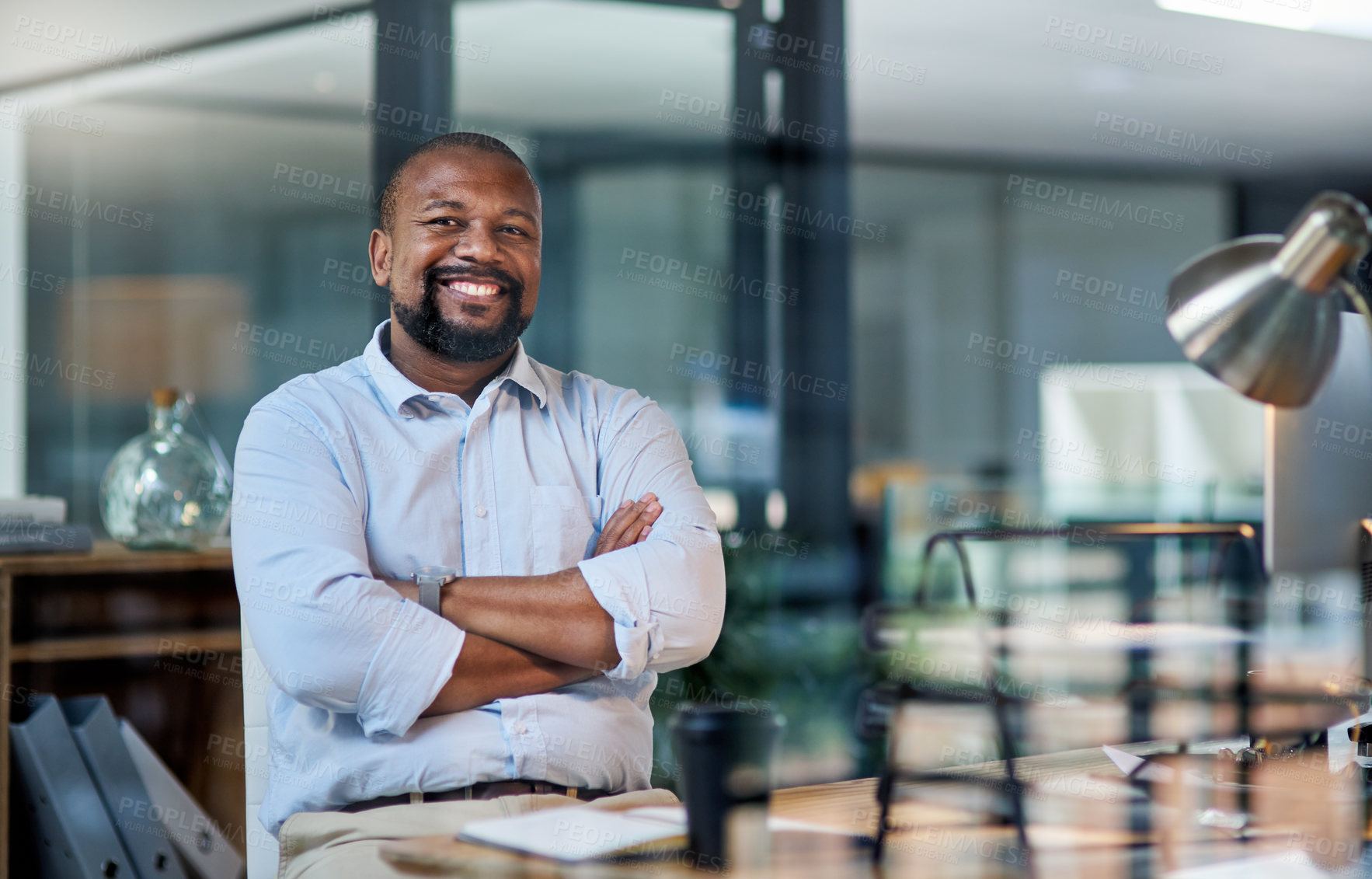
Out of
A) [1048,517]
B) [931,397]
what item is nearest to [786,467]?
[931,397]

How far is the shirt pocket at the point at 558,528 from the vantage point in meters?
1.90

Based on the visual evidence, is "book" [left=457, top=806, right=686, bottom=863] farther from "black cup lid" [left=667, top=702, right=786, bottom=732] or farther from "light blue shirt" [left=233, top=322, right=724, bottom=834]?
"light blue shirt" [left=233, top=322, right=724, bottom=834]

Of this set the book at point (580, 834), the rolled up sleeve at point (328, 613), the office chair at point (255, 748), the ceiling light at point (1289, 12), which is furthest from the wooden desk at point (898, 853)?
the ceiling light at point (1289, 12)

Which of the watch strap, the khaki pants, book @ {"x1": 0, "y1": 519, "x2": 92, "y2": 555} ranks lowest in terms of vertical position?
the khaki pants

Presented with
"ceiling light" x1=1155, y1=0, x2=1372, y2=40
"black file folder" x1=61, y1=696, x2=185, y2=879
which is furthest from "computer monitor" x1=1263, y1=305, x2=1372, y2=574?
"ceiling light" x1=1155, y1=0, x2=1372, y2=40

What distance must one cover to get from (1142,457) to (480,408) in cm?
425

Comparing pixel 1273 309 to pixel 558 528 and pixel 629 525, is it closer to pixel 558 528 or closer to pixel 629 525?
pixel 629 525

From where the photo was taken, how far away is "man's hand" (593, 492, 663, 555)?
6.22ft

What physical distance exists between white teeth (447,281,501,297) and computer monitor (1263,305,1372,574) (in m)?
1.16

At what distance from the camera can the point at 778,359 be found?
4555mm

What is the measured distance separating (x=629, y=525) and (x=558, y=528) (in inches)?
4.6

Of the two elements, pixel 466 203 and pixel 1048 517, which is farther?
pixel 1048 517

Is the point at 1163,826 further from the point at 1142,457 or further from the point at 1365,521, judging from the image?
the point at 1142,457

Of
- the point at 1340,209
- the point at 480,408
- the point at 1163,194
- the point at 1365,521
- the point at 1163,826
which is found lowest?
the point at 1163,826
